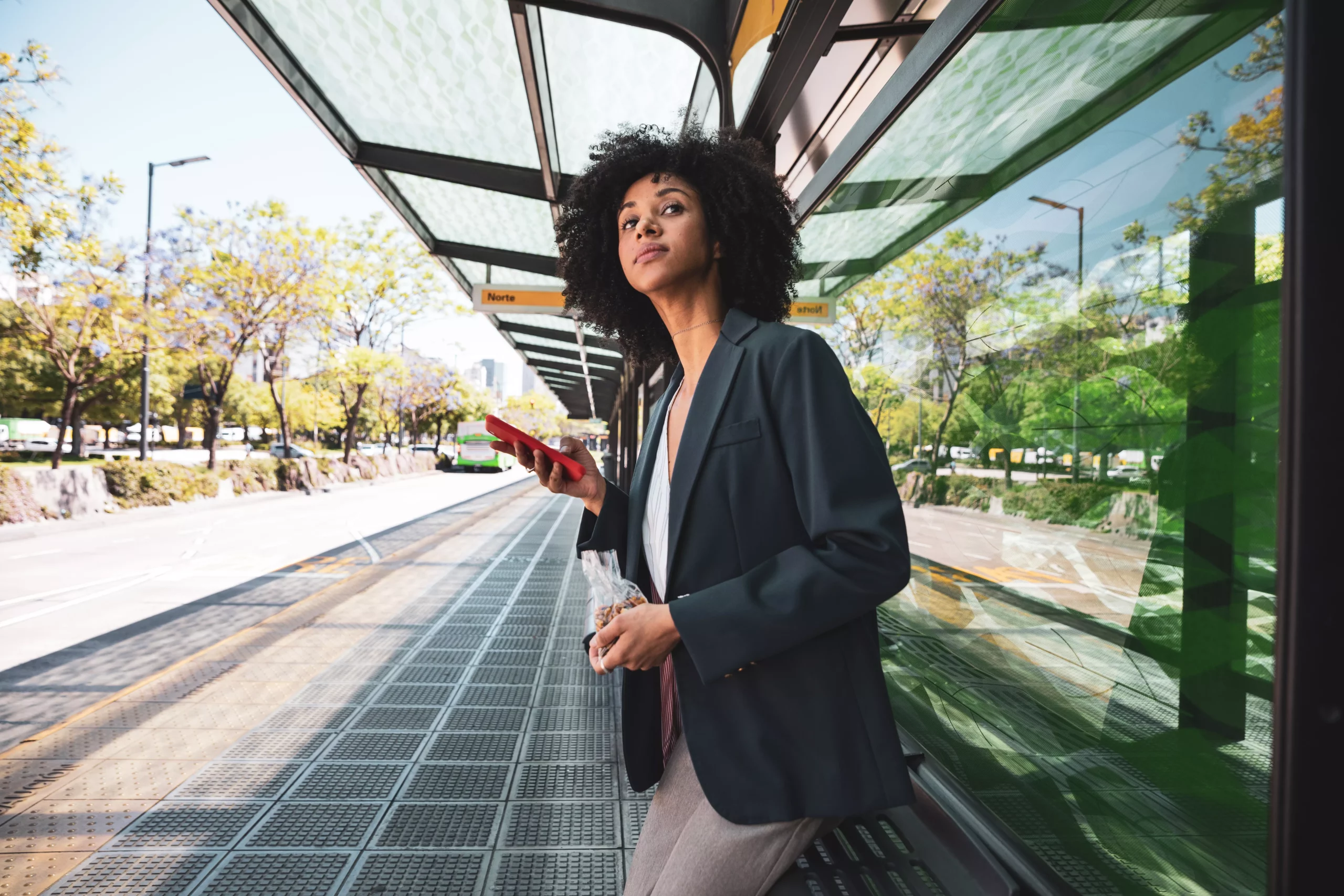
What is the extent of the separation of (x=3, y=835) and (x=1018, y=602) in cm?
354

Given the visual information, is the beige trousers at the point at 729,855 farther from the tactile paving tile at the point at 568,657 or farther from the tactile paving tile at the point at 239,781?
the tactile paving tile at the point at 568,657

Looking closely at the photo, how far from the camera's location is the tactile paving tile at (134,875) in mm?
2396

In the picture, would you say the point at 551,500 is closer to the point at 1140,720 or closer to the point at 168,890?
the point at 168,890

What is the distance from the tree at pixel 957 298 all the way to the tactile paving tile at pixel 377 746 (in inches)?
108

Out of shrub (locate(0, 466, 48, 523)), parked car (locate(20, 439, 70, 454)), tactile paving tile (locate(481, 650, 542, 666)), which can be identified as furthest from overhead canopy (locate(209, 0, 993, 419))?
parked car (locate(20, 439, 70, 454))

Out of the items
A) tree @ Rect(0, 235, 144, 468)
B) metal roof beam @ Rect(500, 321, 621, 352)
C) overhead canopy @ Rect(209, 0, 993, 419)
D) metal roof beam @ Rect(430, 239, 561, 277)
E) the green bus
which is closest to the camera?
overhead canopy @ Rect(209, 0, 993, 419)

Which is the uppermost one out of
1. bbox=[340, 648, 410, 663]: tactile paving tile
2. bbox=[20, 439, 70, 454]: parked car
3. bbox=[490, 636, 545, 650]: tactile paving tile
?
bbox=[20, 439, 70, 454]: parked car

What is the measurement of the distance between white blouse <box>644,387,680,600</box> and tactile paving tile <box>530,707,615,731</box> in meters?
2.74

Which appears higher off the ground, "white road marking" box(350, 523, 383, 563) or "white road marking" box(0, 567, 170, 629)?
"white road marking" box(350, 523, 383, 563)

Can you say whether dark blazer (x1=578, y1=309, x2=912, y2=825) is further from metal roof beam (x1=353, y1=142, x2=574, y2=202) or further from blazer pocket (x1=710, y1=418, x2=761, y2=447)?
metal roof beam (x1=353, y1=142, x2=574, y2=202)

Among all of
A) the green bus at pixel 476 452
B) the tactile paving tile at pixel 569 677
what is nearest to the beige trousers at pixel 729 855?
the tactile paving tile at pixel 569 677

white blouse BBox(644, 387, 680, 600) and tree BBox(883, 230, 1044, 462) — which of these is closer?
white blouse BBox(644, 387, 680, 600)

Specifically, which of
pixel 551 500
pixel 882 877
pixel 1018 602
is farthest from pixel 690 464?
pixel 551 500

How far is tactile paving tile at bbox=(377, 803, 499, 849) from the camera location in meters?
2.75
